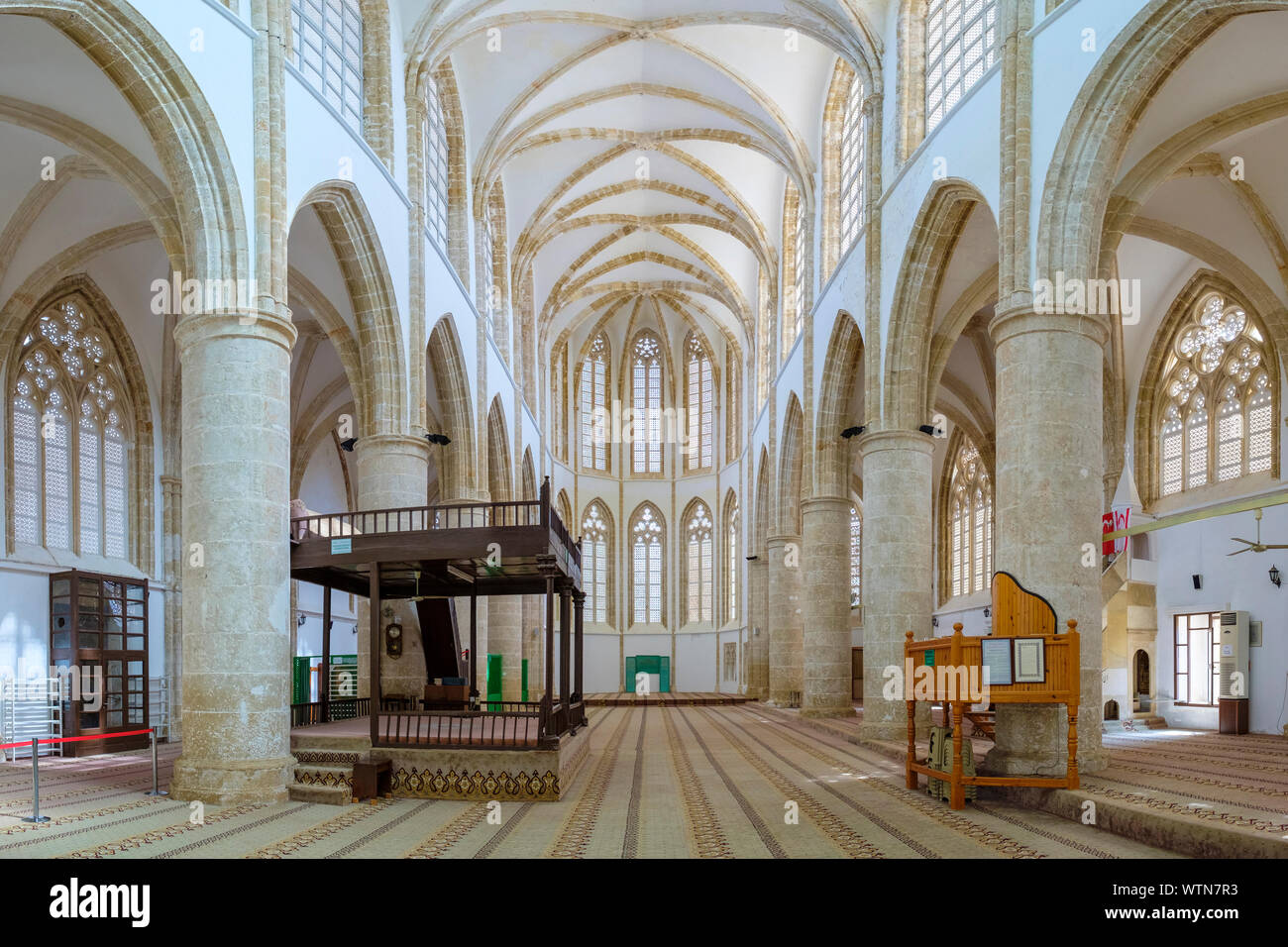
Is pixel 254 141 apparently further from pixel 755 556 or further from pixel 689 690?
pixel 689 690

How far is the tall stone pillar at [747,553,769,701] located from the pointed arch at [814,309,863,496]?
9760 millimetres

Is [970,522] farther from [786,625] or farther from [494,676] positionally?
[494,676]

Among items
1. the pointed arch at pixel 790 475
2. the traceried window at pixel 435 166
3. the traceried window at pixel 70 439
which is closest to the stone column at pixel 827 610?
the pointed arch at pixel 790 475

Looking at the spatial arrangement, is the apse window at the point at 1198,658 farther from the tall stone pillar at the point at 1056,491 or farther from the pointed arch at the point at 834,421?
the tall stone pillar at the point at 1056,491

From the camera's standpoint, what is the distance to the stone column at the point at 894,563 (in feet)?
52.9

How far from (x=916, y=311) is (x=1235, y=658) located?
7911 mm

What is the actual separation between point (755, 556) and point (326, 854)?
2448 cm

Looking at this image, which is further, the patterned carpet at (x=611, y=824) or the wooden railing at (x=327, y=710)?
the wooden railing at (x=327, y=710)

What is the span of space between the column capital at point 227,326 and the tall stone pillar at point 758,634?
21.3 metres

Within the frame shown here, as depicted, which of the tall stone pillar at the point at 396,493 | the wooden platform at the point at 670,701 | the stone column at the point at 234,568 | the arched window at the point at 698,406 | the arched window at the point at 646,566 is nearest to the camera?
the stone column at the point at 234,568

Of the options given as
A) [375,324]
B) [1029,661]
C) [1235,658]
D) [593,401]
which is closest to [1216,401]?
[1235,658]

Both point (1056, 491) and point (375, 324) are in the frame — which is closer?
point (1056, 491)

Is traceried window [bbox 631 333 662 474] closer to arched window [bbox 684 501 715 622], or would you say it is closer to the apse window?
arched window [bbox 684 501 715 622]

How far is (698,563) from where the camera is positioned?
131 feet
